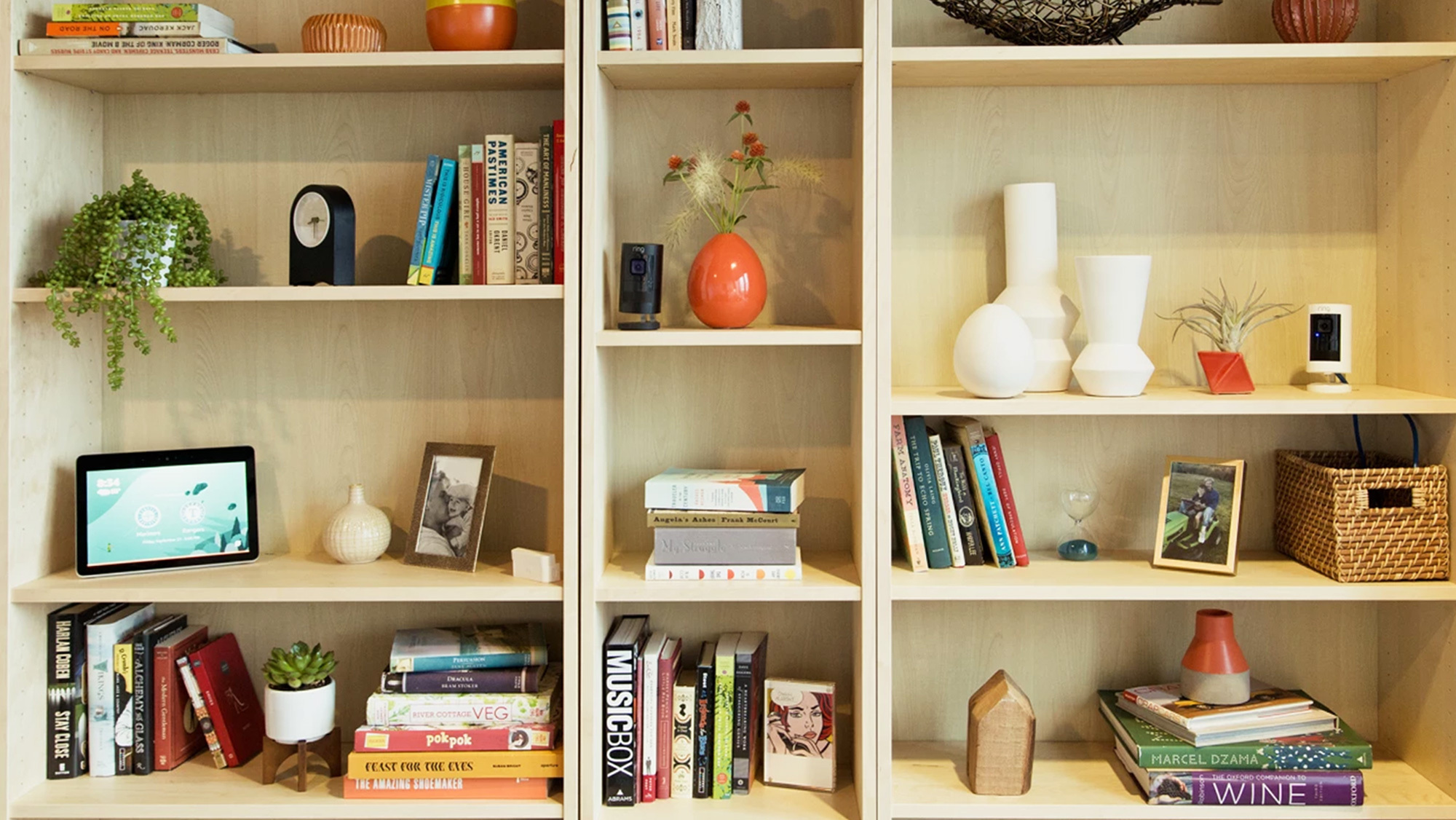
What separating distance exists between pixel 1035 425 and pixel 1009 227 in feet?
1.24

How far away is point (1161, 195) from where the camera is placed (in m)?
2.12

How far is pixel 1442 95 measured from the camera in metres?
1.88

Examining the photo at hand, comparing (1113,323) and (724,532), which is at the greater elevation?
(1113,323)

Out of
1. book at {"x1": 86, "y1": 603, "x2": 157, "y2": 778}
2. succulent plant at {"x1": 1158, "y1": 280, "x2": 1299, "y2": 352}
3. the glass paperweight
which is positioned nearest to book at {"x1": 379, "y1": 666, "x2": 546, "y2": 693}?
book at {"x1": 86, "y1": 603, "x2": 157, "y2": 778}

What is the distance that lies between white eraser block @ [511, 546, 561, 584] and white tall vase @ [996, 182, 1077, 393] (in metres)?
0.88

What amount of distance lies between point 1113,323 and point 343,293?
1.29m

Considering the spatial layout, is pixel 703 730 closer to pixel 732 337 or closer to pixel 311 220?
pixel 732 337

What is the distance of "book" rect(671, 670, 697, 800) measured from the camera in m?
1.97

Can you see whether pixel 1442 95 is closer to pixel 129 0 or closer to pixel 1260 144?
pixel 1260 144

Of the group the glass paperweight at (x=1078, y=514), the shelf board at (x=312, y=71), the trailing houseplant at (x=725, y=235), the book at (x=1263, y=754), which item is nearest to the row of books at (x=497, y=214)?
the shelf board at (x=312, y=71)

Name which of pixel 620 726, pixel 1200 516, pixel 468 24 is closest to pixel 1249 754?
pixel 1200 516

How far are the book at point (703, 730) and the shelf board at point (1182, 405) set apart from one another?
567 millimetres

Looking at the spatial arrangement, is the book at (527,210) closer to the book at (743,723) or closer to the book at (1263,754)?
the book at (743,723)

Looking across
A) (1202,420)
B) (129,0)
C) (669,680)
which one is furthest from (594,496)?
(129,0)
